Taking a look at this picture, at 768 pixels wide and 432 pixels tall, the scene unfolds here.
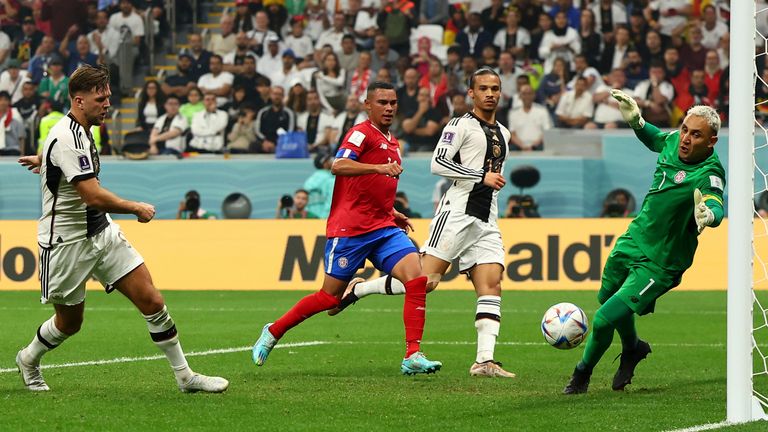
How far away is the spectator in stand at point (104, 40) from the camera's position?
85.6 feet

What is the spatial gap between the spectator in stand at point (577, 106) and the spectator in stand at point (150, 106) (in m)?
7.40

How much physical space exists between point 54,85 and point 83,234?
18.1 metres

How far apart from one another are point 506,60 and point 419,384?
15.7m

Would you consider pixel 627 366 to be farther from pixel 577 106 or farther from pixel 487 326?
pixel 577 106

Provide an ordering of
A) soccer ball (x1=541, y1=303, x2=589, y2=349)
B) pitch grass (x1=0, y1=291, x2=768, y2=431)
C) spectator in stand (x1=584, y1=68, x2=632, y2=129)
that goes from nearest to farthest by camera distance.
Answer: pitch grass (x1=0, y1=291, x2=768, y2=431) < soccer ball (x1=541, y1=303, x2=589, y2=349) < spectator in stand (x1=584, y1=68, x2=632, y2=129)

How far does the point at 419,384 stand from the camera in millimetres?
8797

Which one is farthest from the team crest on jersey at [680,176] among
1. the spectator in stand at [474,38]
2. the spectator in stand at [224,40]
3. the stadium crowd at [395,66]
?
the spectator in stand at [224,40]

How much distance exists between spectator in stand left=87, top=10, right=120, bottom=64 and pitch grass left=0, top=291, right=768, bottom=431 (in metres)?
11.5

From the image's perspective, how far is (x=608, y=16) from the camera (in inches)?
965

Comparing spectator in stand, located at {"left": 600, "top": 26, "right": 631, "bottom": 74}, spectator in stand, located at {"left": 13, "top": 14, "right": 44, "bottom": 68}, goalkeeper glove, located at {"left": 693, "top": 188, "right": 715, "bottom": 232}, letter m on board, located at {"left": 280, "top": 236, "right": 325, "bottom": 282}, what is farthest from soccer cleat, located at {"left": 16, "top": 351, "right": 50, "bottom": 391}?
spectator in stand, located at {"left": 13, "top": 14, "right": 44, "bottom": 68}

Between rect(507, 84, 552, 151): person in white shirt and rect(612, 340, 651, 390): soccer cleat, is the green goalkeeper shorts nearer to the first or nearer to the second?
rect(612, 340, 651, 390): soccer cleat

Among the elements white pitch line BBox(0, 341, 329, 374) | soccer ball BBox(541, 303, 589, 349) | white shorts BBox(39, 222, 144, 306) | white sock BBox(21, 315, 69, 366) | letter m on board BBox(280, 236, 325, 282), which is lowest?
letter m on board BBox(280, 236, 325, 282)

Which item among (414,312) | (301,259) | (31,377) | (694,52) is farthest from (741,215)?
(694,52)

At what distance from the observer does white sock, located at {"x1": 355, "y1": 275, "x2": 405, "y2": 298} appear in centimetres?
1055
